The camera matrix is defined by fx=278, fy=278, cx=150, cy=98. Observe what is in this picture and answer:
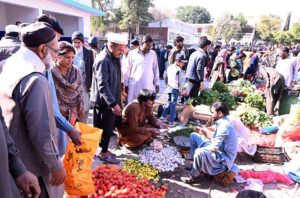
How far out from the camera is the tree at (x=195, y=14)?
8219 cm

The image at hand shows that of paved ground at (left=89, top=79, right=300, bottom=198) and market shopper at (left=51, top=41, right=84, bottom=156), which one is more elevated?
market shopper at (left=51, top=41, right=84, bottom=156)

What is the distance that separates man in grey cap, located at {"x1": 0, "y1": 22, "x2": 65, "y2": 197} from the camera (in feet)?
5.51

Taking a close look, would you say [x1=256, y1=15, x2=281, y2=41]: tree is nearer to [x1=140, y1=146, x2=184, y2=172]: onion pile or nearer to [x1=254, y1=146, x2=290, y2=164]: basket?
[x1=254, y1=146, x2=290, y2=164]: basket

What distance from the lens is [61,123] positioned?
90.8 inches

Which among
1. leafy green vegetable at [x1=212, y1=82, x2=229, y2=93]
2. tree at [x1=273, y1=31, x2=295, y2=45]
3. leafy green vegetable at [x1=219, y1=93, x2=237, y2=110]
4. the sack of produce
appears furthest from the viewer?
tree at [x1=273, y1=31, x2=295, y2=45]

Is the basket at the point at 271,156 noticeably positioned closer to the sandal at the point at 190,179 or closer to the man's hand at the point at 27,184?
the sandal at the point at 190,179

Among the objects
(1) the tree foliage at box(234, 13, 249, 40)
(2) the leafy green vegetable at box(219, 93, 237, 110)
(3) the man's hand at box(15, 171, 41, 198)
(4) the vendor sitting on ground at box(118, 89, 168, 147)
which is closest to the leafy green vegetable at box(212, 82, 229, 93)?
(2) the leafy green vegetable at box(219, 93, 237, 110)

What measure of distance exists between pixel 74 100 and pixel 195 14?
84638 mm

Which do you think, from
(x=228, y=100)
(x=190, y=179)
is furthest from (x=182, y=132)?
(x=228, y=100)

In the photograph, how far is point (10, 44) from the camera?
153 inches

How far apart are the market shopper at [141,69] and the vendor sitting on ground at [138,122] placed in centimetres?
75

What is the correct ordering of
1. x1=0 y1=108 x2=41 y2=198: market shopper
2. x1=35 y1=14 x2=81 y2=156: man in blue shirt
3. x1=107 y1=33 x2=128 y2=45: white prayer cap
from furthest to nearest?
1. x1=107 y1=33 x2=128 y2=45: white prayer cap
2. x1=35 y1=14 x2=81 y2=156: man in blue shirt
3. x1=0 y1=108 x2=41 y2=198: market shopper

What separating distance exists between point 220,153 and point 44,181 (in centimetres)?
248

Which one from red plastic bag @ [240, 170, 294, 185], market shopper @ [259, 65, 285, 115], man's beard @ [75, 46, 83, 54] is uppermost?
man's beard @ [75, 46, 83, 54]
